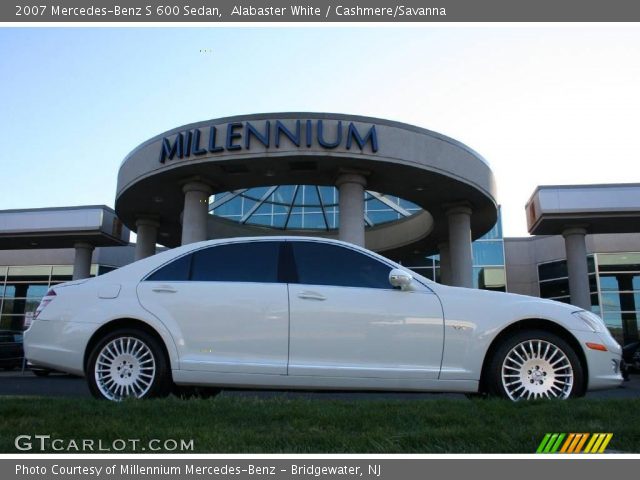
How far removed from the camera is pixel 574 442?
2980 mm

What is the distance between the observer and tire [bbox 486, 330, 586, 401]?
4.65 metres

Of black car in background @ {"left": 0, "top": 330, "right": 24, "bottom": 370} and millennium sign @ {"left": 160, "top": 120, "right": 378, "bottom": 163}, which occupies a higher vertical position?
millennium sign @ {"left": 160, "top": 120, "right": 378, "bottom": 163}

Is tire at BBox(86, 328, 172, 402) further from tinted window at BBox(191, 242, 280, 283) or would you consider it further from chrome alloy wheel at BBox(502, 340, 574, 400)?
chrome alloy wheel at BBox(502, 340, 574, 400)

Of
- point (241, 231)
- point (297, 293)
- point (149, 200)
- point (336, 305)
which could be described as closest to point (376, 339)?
point (336, 305)

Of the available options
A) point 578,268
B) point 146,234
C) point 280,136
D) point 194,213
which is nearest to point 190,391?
point 280,136

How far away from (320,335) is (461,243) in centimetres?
1288

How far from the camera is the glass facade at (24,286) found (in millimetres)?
30344

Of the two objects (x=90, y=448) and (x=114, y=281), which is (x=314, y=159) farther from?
(x=90, y=448)

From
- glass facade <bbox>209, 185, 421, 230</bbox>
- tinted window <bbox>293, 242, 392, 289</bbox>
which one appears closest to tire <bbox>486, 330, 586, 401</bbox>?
tinted window <bbox>293, 242, 392, 289</bbox>

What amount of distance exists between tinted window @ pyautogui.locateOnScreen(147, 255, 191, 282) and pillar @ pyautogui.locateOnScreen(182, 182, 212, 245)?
387 inches

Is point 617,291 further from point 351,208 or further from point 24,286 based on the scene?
point 24,286

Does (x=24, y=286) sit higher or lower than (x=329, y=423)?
higher

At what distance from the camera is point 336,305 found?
187 inches
